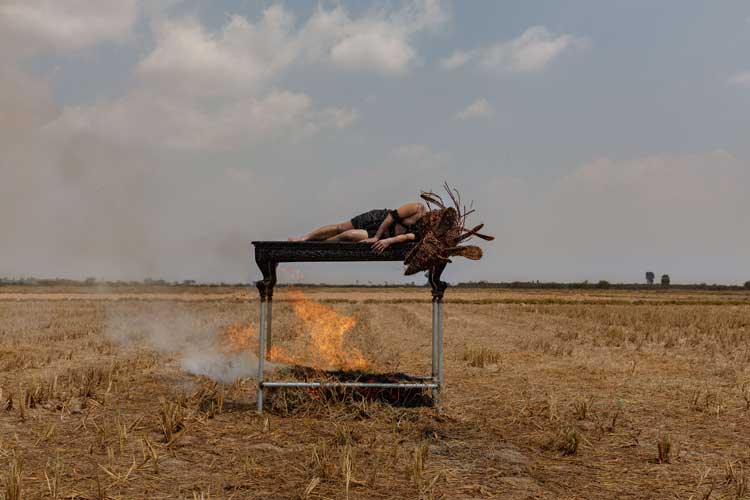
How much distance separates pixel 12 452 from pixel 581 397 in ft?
25.2

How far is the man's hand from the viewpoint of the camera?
289 inches

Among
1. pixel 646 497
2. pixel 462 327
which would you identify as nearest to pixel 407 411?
pixel 646 497

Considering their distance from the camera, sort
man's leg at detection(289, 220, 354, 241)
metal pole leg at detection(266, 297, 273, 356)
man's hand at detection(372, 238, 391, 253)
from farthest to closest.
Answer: metal pole leg at detection(266, 297, 273, 356) → man's leg at detection(289, 220, 354, 241) → man's hand at detection(372, 238, 391, 253)

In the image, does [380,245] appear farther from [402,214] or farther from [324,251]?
[324,251]

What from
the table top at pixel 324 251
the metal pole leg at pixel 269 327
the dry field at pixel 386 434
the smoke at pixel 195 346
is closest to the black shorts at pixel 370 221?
the table top at pixel 324 251

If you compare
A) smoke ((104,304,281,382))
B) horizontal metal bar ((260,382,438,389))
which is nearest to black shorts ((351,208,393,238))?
horizontal metal bar ((260,382,438,389))

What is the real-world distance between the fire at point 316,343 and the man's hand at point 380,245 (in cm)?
276

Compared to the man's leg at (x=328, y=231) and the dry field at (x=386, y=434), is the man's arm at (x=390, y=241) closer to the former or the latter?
the man's leg at (x=328, y=231)

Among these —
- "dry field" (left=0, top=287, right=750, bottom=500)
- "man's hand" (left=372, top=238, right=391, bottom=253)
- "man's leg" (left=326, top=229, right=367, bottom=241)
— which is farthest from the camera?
"man's leg" (left=326, top=229, right=367, bottom=241)

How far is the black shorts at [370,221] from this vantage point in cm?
785

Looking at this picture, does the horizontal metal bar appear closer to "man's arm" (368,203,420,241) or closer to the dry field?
the dry field

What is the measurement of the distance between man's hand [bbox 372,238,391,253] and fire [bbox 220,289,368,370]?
2.76 meters

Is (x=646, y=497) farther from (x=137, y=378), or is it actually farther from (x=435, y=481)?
(x=137, y=378)

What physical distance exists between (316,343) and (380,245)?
9.60 meters
